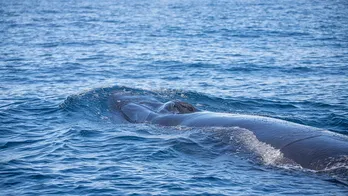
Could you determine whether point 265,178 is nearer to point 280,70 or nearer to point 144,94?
point 144,94

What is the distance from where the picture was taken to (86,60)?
34.7 meters

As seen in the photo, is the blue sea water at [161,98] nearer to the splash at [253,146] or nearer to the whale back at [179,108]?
the splash at [253,146]

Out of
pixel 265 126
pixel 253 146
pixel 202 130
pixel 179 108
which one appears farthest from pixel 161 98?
pixel 253 146

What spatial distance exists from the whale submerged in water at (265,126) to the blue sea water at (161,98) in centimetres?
35

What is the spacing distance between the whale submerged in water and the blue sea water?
345 mm

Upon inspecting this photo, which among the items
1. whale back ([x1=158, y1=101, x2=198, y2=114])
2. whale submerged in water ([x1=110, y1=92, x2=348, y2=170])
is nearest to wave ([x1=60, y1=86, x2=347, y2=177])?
whale submerged in water ([x1=110, y1=92, x2=348, y2=170])

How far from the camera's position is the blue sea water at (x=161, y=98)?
38.1 ft

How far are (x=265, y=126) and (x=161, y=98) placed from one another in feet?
27.0

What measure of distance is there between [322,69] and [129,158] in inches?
745

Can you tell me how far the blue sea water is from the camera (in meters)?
11.6

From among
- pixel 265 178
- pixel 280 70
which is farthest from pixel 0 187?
pixel 280 70

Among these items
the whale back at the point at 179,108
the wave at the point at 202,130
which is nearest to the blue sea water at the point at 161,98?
the wave at the point at 202,130

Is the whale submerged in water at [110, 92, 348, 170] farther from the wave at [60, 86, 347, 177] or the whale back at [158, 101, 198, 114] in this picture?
the wave at [60, 86, 347, 177]

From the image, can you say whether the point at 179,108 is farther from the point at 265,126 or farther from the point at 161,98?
the point at 161,98
